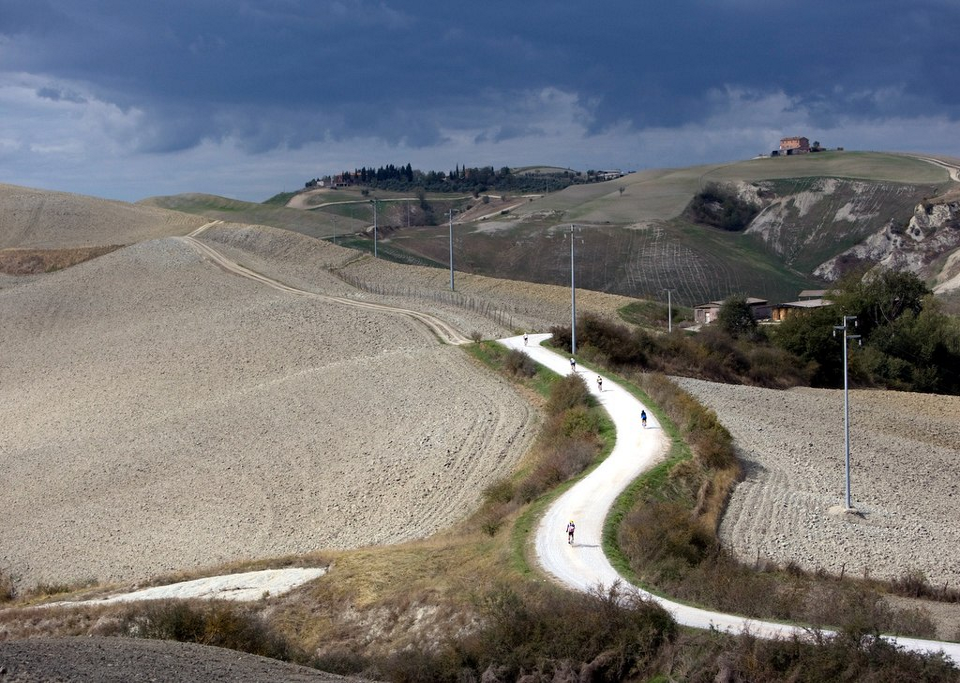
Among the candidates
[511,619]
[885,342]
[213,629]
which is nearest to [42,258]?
[885,342]

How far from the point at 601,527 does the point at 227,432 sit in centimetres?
2383

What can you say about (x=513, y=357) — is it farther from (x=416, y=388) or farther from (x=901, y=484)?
(x=901, y=484)

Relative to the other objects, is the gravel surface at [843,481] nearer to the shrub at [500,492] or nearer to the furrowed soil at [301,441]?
the furrowed soil at [301,441]

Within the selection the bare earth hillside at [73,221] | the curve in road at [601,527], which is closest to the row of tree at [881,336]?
the curve in road at [601,527]

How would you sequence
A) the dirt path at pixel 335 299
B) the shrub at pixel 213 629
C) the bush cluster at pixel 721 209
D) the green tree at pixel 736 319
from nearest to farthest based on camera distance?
the shrub at pixel 213 629, the dirt path at pixel 335 299, the green tree at pixel 736 319, the bush cluster at pixel 721 209

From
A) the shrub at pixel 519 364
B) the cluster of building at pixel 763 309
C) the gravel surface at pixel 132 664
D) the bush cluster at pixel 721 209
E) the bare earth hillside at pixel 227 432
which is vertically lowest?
the cluster of building at pixel 763 309

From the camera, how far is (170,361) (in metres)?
60.6

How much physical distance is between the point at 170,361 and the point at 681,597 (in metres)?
45.4

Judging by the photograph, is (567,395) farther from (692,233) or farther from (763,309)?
(692,233)

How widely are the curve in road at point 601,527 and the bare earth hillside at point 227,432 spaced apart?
420cm

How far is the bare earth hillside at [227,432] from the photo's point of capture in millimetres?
34094

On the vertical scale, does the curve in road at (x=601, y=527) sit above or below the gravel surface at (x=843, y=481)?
above

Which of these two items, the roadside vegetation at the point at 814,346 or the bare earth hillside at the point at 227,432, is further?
the roadside vegetation at the point at 814,346

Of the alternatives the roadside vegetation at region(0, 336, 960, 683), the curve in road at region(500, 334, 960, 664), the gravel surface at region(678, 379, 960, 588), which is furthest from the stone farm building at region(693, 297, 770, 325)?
the roadside vegetation at region(0, 336, 960, 683)
